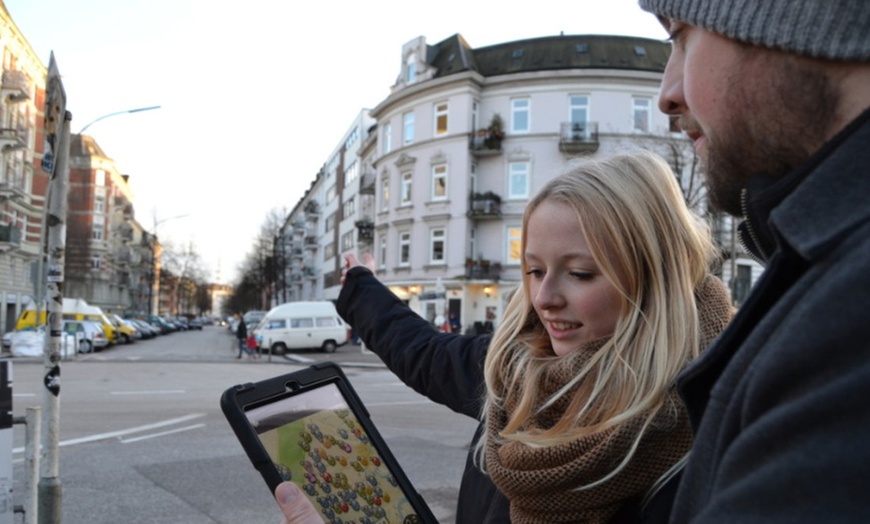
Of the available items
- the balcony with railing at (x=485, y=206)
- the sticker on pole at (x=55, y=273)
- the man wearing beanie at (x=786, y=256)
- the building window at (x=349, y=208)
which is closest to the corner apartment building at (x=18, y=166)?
the building window at (x=349, y=208)

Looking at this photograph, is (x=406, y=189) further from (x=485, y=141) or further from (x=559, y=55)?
(x=559, y=55)

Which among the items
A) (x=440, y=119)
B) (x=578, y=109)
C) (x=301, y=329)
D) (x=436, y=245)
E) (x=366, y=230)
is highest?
(x=440, y=119)

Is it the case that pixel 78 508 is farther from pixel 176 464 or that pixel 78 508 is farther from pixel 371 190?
pixel 371 190

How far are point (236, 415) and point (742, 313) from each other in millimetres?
1160

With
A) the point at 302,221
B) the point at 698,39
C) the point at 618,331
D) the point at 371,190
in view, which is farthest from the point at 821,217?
the point at 302,221

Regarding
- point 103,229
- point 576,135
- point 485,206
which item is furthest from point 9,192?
point 103,229

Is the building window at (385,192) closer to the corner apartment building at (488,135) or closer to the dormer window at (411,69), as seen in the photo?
the corner apartment building at (488,135)

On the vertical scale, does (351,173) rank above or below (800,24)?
above

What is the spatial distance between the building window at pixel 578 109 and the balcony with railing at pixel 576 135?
0.45 metres

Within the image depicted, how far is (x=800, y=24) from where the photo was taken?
0.82m

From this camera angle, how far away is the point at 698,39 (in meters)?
0.98

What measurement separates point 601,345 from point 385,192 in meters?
43.5

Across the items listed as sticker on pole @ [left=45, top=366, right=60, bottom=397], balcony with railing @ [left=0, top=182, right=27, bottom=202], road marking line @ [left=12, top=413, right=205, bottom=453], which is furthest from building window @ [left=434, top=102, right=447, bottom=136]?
sticker on pole @ [left=45, top=366, right=60, bottom=397]

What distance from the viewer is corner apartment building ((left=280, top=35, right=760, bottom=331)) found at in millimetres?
36812
